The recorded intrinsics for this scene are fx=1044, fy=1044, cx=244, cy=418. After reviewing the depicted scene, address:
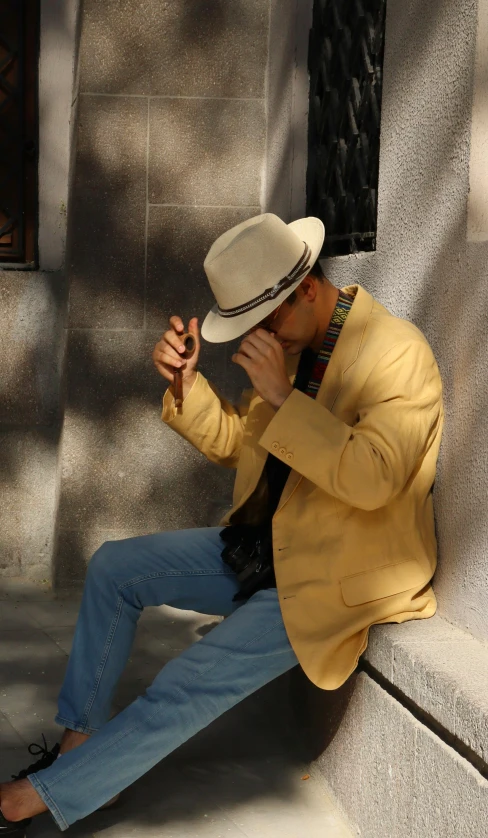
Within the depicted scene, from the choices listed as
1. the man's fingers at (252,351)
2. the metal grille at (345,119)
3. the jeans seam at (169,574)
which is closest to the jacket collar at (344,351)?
the man's fingers at (252,351)

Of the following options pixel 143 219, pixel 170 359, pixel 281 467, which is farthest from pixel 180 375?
pixel 143 219

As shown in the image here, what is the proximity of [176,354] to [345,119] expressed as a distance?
4.83ft

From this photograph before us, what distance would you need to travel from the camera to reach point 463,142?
2.76 metres

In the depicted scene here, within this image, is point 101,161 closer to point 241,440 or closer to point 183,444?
point 183,444

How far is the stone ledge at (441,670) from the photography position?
2.24 m

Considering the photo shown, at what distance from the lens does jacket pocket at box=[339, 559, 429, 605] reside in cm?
265

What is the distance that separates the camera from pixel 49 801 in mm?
2662

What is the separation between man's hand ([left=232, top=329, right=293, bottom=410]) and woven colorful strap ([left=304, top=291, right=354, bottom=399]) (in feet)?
0.69

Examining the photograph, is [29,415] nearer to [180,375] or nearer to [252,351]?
[180,375]

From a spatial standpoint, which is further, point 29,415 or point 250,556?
point 29,415

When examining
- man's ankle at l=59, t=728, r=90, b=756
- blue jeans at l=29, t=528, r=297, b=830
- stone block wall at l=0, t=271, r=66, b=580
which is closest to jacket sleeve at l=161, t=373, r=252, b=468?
blue jeans at l=29, t=528, r=297, b=830

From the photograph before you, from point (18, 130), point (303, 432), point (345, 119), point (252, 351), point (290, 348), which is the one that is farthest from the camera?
point (18, 130)

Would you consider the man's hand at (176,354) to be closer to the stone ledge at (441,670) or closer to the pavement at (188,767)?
the stone ledge at (441,670)

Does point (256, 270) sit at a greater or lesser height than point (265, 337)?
greater
